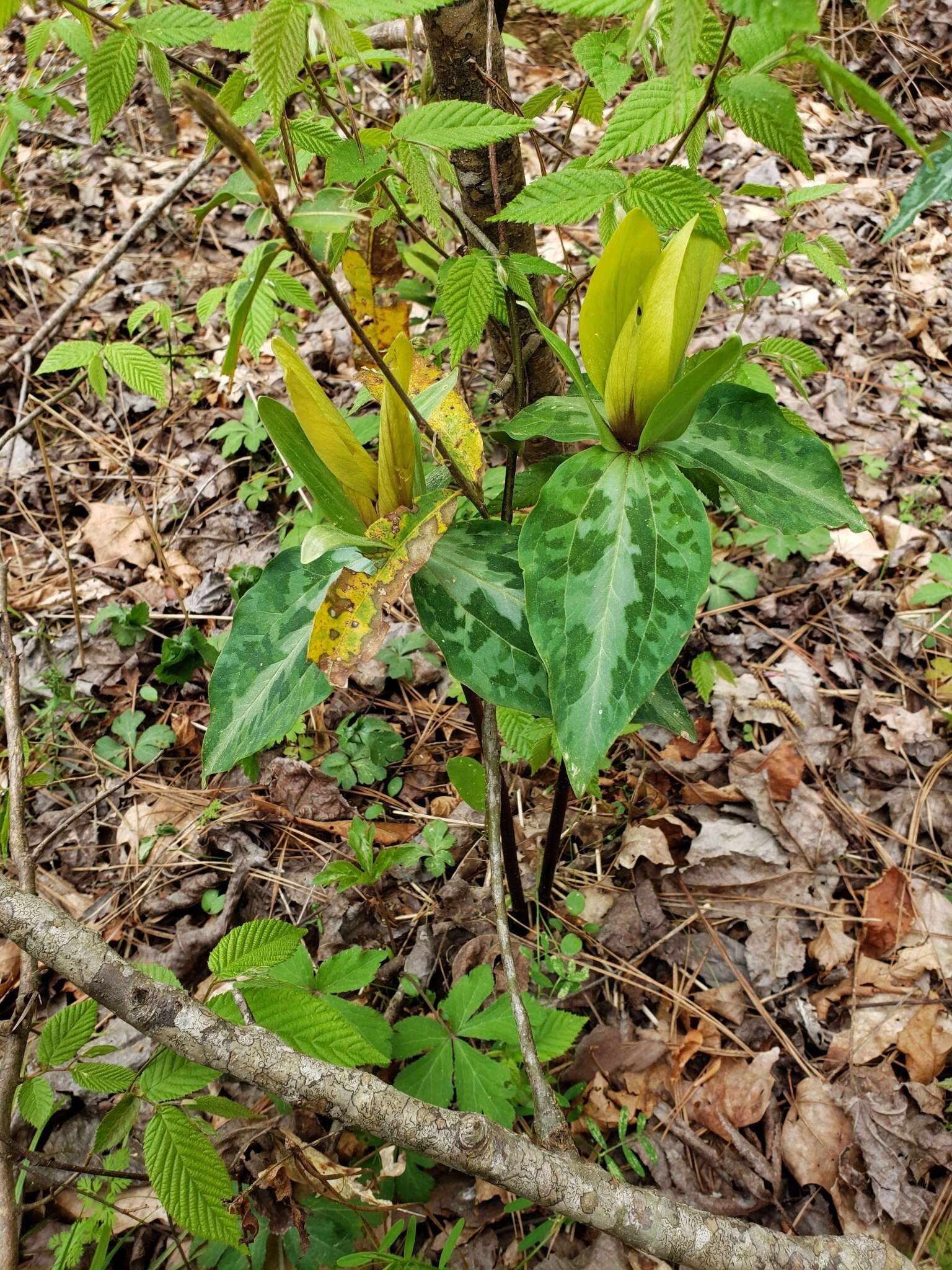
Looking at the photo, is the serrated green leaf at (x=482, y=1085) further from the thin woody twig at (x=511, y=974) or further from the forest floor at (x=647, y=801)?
the thin woody twig at (x=511, y=974)

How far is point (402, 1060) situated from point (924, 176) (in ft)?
5.71

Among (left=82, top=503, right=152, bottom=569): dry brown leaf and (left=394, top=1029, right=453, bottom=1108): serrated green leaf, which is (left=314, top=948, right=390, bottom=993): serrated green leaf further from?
(left=82, top=503, right=152, bottom=569): dry brown leaf

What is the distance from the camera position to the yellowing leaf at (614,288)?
0.91 meters

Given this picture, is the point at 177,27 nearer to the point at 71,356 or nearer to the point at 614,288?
the point at 614,288

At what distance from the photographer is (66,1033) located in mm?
1090

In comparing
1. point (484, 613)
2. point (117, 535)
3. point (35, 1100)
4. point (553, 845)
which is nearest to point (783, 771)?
point (553, 845)

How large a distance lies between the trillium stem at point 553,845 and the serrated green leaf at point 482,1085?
386 mm

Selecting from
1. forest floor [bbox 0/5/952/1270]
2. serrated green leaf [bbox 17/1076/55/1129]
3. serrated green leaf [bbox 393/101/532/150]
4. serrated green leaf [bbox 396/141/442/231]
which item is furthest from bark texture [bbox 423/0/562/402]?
serrated green leaf [bbox 17/1076/55/1129]

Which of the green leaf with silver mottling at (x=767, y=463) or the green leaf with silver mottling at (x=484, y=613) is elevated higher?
the green leaf with silver mottling at (x=767, y=463)

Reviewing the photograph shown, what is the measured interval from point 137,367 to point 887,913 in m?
2.41

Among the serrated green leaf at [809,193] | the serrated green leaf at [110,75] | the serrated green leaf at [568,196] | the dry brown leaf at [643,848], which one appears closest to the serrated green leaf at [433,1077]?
the dry brown leaf at [643,848]

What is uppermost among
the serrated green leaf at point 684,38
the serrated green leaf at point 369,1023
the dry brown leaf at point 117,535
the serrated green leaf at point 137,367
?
the serrated green leaf at point 684,38

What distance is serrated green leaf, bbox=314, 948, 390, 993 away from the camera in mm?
1479

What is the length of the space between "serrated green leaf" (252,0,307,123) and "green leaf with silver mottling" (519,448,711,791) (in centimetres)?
52
